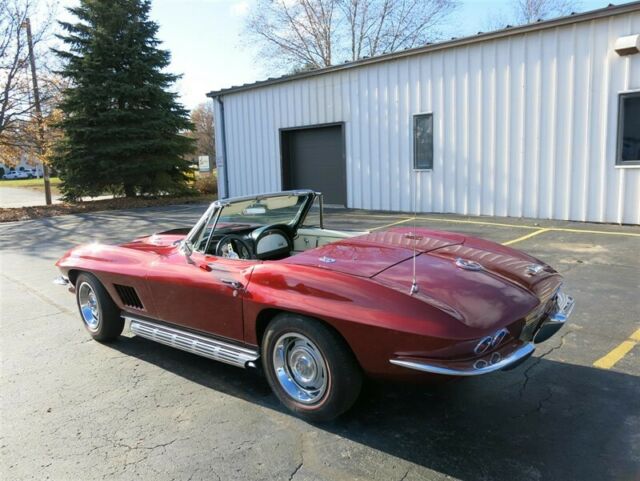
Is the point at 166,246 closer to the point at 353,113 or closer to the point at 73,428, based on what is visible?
the point at 73,428

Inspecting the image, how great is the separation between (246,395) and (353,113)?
11.3 m

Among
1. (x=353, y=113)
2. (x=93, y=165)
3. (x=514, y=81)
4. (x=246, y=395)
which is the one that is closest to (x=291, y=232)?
(x=246, y=395)

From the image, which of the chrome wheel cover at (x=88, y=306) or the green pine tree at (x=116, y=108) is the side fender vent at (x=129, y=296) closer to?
the chrome wheel cover at (x=88, y=306)

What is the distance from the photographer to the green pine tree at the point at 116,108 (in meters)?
19.4

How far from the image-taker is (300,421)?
10.4ft

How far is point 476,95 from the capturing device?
11.3 metres

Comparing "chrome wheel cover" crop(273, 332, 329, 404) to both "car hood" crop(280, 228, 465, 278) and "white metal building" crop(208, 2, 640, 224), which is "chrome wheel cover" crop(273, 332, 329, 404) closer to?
"car hood" crop(280, 228, 465, 278)

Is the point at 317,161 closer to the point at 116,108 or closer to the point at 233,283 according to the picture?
the point at 116,108

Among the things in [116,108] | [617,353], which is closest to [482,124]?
[617,353]

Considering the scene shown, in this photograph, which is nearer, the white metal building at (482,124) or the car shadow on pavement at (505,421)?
the car shadow on pavement at (505,421)

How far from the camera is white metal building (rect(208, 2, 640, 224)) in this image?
9523 millimetres

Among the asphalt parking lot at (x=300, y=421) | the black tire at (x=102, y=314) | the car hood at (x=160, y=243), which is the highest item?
the car hood at (x=160, y=243)

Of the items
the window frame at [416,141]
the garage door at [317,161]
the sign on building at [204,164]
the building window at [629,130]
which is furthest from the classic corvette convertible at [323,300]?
the sign on building at [204,164]

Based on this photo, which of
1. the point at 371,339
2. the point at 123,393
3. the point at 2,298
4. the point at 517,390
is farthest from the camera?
the point at 2,298
